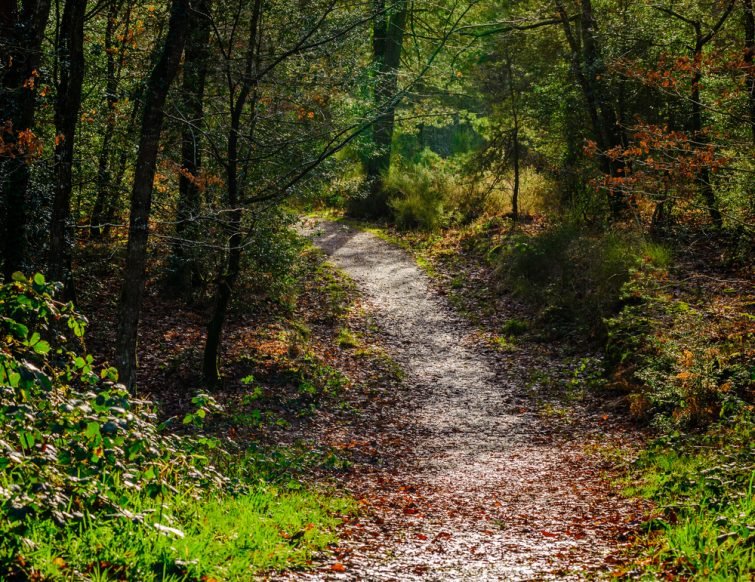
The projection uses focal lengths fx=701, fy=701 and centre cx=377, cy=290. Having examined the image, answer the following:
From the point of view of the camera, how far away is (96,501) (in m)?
4.03

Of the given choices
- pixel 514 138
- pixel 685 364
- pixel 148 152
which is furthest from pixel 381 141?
pixel 148 152

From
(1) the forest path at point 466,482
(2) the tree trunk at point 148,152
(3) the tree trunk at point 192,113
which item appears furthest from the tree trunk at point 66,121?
(1) the forest path at point 466,482

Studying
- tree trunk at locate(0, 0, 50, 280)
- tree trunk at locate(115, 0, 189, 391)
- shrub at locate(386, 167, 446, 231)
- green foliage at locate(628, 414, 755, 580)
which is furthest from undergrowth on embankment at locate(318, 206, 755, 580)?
tree trunk at locate(0, 0, 50, 280)

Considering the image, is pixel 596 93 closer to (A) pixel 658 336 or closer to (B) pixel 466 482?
(A) pixel 658 336

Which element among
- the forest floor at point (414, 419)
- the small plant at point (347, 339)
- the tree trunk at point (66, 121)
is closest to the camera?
the forest floor at point (414, 419)

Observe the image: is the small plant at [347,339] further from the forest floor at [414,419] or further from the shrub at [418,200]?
the shrub at [418,200]

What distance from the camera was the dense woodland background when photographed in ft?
14.3

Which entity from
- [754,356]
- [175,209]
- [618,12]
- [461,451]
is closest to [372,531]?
[461,451]

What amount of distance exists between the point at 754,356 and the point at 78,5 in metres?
9.23

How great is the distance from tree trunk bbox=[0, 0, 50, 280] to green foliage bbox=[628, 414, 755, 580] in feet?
24.7

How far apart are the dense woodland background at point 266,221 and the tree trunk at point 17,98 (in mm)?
35

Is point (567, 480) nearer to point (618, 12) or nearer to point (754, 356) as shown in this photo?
point (754, 356)

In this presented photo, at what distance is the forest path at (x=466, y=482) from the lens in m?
5.16

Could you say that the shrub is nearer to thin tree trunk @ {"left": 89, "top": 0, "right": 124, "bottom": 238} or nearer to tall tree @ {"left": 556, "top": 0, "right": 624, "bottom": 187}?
tall tree @ {"left": 556, "top": 0, "right": 624, "bottom": 187}
